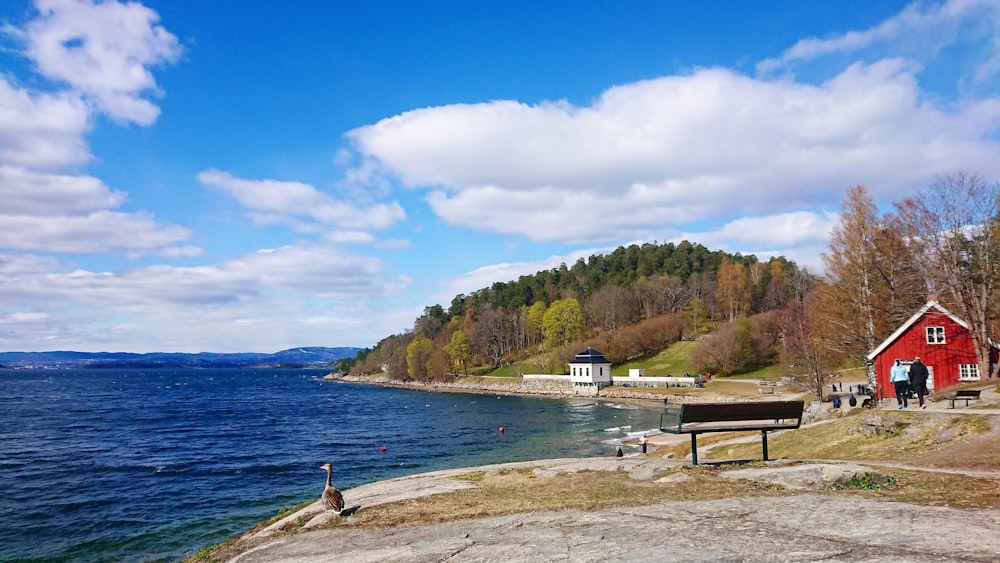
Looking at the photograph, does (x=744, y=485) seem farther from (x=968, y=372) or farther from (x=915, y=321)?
(x=968, y=372)

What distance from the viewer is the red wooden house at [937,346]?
34750mm

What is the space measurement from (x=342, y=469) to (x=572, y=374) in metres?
73.3

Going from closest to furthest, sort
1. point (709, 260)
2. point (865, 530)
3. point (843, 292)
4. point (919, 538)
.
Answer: point (919, 538)
point (865, 530)
point (843, 292)
point (709, 260)

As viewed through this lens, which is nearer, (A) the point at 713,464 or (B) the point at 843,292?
(A) the point at 713,464

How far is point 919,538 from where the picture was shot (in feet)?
26.1

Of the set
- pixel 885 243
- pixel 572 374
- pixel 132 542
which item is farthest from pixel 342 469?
pixel 572 374

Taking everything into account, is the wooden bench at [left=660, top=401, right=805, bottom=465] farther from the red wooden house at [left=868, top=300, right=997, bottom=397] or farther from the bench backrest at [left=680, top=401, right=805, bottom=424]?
the red wooden house at [left=868, top=300, right=997, bottom=397]

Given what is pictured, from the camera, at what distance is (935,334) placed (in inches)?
1396

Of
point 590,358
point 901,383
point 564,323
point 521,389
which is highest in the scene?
point 564,323

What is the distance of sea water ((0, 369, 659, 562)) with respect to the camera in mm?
23969

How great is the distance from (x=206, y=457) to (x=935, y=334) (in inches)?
1886

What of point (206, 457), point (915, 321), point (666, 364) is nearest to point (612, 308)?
point (666, 364)

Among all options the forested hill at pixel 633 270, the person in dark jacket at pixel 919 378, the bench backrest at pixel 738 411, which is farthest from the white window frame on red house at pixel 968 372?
the forested hill at pixel 633 270

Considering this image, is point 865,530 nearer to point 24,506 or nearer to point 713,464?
point 713,464
